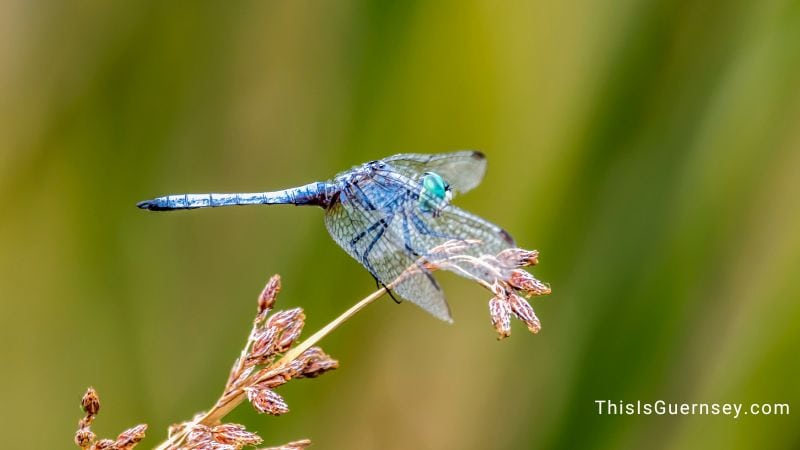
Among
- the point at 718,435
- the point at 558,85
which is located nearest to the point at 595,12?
the point at 558,85

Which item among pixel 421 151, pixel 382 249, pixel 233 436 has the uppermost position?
pixel 421 151

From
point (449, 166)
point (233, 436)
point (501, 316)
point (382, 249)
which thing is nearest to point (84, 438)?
point (233, 436)

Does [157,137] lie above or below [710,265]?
above

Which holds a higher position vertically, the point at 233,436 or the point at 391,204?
the point at 391,204

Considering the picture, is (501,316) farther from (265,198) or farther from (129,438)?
(265,198)

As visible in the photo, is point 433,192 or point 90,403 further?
point 433,192

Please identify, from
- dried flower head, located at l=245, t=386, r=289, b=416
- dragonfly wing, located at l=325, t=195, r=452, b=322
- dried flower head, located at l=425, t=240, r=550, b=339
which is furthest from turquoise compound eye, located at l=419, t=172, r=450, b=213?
dried flower head, located at l=245, t=386, r=289, b=416

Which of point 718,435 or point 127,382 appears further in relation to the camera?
point 127,382

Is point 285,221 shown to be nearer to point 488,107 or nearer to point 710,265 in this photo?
point 488,107
